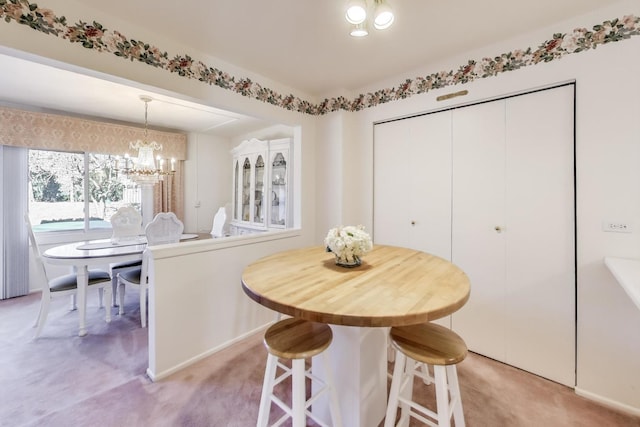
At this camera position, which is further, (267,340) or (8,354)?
(8,354)

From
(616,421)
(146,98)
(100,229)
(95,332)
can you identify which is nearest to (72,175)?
(100,229)

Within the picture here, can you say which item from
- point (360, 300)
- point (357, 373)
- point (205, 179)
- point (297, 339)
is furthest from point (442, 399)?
point (205, 179)

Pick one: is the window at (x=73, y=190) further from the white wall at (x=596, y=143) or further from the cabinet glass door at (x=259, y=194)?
the white wall at (x=596, y=143)

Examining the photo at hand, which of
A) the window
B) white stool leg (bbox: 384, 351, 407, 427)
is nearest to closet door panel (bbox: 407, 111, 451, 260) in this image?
white stool leg (bbox: 384, 351, 407, 427)

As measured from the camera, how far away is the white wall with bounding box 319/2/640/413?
156cm

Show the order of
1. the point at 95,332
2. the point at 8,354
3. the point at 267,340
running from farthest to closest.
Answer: the point at 95,332 < the point at 8,354 < the point at 267,340

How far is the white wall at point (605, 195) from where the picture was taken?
5.12 ft

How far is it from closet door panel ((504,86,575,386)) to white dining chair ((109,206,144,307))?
12.8ft

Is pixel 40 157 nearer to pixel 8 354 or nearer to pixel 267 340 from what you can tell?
pixel 8 354

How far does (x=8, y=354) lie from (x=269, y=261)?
2.44 meters

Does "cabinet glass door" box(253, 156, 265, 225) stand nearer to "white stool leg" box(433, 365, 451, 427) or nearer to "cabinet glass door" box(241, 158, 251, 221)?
"cabinet glass door" box(241, 158, 251, 221)

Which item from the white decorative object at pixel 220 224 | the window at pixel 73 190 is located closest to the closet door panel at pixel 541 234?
the white decorative object at pixel 220 224

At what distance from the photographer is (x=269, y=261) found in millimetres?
1607

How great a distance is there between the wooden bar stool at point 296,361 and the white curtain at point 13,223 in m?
4.17
